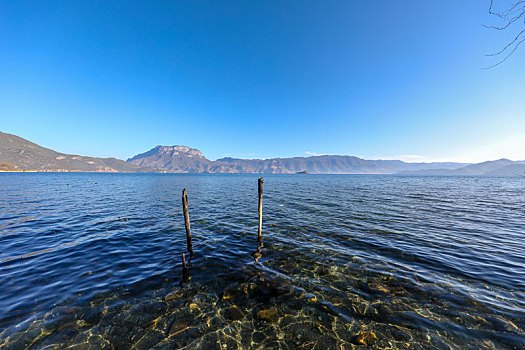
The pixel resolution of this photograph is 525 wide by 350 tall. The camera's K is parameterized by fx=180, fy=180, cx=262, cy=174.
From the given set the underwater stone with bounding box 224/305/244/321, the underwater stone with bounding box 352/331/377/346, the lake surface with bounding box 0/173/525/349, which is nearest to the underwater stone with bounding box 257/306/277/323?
the lake surface with bounding box 0/173/525/349

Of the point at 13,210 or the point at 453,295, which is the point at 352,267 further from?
the point at 13,210

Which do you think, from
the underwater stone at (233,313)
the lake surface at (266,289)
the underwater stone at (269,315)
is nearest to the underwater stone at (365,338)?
the lake surface at (266,289)

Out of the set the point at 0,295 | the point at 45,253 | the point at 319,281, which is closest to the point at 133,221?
the point at 45,253

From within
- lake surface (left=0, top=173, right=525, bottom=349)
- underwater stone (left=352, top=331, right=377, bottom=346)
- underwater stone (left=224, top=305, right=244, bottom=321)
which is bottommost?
underwater stone (left=352, top=331, right=377, bottom=346)

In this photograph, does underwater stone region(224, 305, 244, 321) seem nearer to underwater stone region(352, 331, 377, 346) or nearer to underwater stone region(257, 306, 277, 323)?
underwater stone region(257, 306, 277, 323)

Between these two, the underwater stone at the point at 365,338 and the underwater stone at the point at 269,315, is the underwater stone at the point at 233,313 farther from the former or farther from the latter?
the underwater stone at the point at 365,338

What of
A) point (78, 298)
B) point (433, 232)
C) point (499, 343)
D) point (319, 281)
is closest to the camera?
point (499, 343)

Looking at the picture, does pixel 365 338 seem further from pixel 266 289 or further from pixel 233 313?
pixel 233 313

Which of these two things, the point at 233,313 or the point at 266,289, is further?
the point at 266,289

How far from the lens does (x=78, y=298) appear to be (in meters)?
8.52

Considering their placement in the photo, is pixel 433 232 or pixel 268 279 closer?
pixel 268 279

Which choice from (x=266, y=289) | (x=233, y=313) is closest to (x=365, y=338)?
(x=266, y=289)

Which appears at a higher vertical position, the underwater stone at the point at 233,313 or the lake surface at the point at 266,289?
the lake surface at the point at 266,289

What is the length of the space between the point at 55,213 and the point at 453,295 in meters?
39.5
